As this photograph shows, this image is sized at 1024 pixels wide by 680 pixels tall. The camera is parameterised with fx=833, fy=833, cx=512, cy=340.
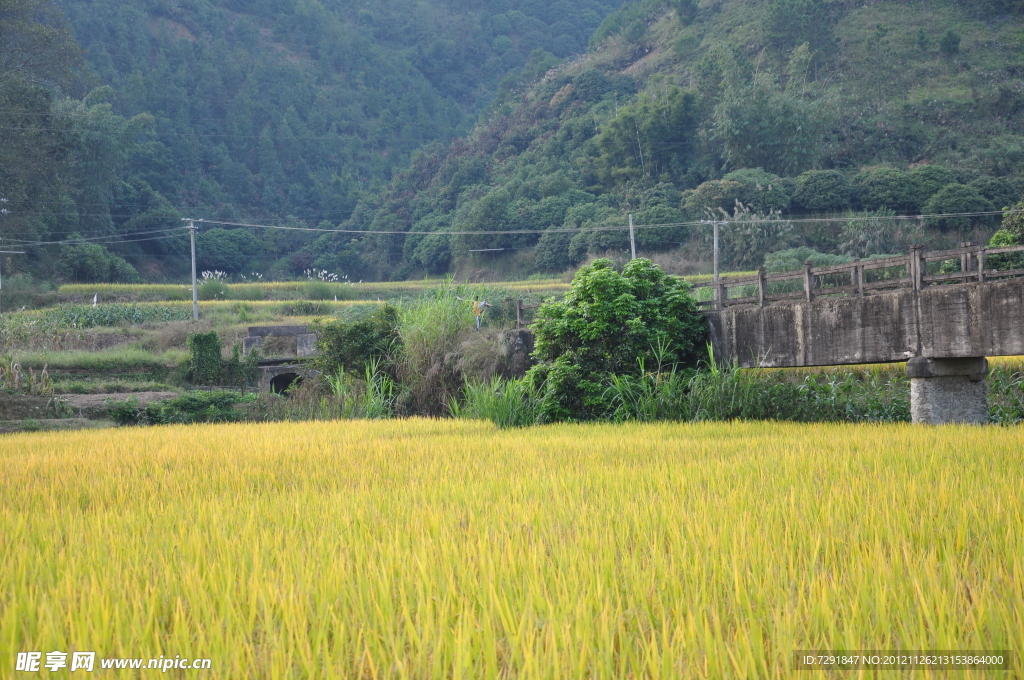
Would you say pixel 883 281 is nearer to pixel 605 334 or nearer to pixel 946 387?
pixel 946 387

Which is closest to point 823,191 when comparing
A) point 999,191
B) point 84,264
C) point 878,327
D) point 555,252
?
point 999,191

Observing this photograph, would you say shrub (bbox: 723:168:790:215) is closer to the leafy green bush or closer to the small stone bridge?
the small stone bridge

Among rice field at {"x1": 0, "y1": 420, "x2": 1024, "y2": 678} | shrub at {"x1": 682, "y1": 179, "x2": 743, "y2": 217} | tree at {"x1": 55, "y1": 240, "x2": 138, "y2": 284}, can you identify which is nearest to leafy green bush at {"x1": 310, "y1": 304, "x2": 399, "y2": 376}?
rice field at {"x1": 0, "y1": 420, "x2": 1024, "y2": 678}

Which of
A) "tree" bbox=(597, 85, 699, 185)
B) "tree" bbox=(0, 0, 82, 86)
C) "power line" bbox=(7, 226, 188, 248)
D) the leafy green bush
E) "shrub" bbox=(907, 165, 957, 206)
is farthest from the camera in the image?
"tree" bbox=(597, 85, 699, 185)

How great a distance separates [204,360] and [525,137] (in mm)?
57107

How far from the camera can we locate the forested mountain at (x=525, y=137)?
54.4 metres

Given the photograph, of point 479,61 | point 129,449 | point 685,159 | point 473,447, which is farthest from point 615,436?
point 479,61

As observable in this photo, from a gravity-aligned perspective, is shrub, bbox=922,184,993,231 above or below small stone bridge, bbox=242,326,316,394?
above

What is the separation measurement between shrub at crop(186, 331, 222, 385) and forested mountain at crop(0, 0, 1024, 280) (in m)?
27.9

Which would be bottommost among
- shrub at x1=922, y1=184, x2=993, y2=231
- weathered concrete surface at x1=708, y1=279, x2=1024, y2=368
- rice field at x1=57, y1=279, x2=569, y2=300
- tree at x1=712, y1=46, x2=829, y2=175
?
weathered concrete surface at x1=708, y1=279, x2=1024, y2=368

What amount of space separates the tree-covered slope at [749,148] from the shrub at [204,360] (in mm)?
32062

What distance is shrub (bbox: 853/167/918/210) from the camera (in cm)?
5031

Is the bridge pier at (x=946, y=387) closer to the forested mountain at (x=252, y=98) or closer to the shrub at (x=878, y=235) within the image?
the shrub at (x=878, y=235)

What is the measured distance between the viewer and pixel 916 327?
1252 cm
